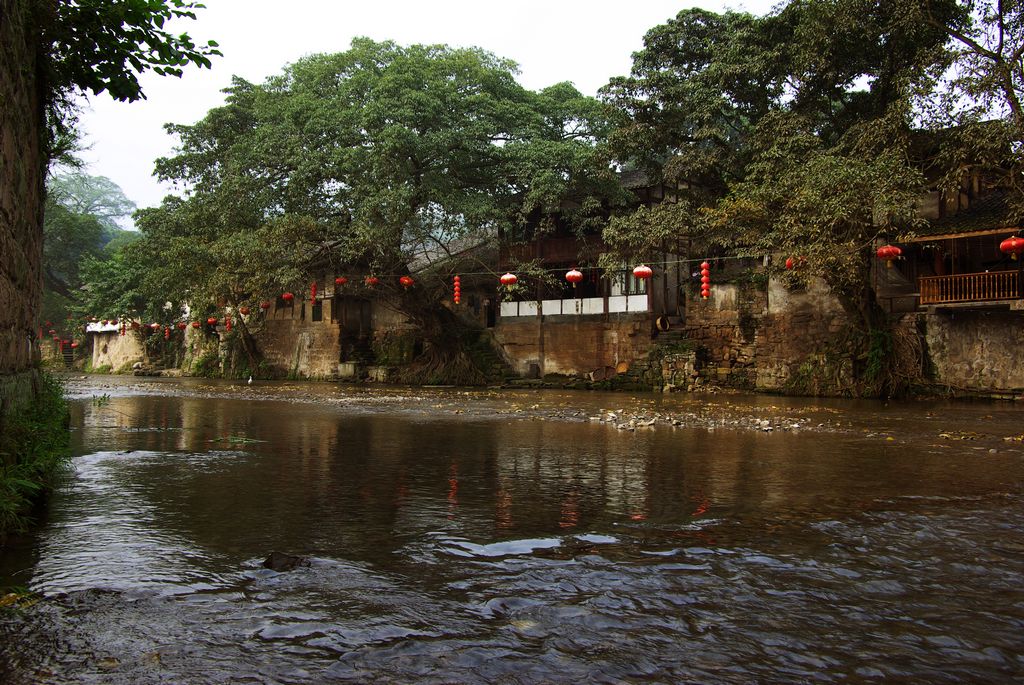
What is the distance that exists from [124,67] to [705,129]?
65.0 ft

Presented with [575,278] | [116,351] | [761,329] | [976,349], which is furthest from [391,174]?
[116,351]

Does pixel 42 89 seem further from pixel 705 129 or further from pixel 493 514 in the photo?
pixel 705 129

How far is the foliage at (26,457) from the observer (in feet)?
14.3

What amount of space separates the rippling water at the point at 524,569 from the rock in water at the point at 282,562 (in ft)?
0.19

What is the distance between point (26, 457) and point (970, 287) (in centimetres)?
2192

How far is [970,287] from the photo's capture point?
19.7 metres

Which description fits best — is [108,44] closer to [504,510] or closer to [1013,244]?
[504,510]

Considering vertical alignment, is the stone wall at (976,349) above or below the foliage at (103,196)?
below

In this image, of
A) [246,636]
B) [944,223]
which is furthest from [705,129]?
[246,636]

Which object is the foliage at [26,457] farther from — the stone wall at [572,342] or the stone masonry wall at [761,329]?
the stone wall at [572,342]

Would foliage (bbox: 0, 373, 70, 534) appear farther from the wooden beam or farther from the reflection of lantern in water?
the wooden beam

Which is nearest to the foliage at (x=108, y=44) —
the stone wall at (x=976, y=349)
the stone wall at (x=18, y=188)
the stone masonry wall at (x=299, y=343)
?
the stone wall at (x=18, y=188)

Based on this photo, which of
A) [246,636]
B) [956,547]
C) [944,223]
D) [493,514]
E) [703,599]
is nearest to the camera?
[246,636]

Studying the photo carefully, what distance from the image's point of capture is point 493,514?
17.4ft
